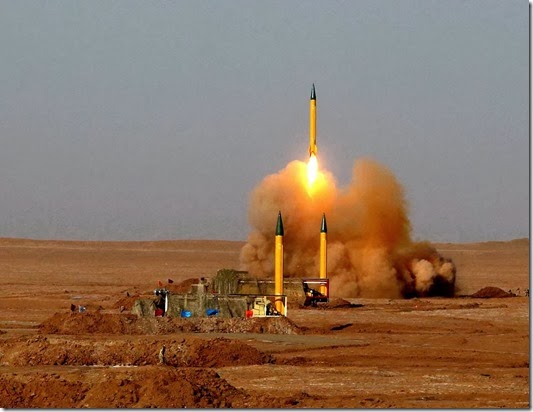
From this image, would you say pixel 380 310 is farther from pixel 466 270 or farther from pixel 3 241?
pixel 3 241

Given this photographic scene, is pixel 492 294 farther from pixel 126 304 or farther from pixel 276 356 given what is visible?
pixel 276 356

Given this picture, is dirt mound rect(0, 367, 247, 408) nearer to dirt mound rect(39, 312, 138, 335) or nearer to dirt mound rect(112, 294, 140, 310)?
dirt mound rect(39, 312, 138, 335)

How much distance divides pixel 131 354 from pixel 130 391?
6.05 m

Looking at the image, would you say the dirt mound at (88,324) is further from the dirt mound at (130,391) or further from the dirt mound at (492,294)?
the dirt mound at (492,294)

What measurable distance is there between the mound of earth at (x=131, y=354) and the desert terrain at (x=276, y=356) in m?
0.03

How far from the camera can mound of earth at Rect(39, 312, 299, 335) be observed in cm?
3003

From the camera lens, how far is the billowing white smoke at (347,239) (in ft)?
153

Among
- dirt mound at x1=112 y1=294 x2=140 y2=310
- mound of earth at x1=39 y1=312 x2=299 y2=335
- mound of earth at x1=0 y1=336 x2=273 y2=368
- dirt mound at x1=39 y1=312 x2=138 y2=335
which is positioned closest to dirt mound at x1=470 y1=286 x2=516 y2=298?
dirt mound at x1=112 y1=294 x2=140 y2=310

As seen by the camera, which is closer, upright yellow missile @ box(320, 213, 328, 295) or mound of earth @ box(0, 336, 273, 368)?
mound of earth @ box(0, 336, 273, 368)

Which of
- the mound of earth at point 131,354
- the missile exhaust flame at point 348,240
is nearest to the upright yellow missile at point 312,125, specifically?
the missile exhaust flame at point 348,240

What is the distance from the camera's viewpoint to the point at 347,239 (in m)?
47.4

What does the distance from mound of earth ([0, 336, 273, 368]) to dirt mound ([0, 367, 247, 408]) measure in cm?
407

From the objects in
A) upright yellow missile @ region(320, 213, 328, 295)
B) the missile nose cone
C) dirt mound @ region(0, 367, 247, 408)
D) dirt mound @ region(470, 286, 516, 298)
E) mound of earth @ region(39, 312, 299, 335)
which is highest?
the missile nose cone

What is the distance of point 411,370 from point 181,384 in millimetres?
6317
